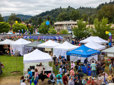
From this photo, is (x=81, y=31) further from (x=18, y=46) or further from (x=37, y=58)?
(x=37, y=58)

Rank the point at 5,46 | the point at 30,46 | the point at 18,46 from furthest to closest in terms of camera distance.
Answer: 1. the point at 5,46
2. the point at 18,46
3. the point at 30,46

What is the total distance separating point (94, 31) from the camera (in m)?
27.6

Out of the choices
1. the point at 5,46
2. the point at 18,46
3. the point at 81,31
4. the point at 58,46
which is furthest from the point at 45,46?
the point at 81,31

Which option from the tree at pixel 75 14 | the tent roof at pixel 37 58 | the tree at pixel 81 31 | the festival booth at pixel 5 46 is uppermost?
the tree at pixel 75 14

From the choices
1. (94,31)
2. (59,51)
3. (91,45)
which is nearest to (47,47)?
(59,51)

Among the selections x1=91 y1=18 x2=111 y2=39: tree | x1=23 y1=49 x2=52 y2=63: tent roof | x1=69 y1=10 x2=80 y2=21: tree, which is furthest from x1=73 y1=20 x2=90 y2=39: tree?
x1=69 y1=10 x2=80 y2=21: tree

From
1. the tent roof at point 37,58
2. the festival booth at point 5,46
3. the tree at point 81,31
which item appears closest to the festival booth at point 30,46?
the festival booth at point 5,46

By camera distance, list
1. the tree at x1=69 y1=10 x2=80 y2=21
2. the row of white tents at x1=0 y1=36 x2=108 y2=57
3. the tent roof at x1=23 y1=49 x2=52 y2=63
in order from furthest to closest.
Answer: the tree at x1=69 y1=10 x2=80 y2=21, the row of white tents at x1=0 y1=36 x2=108 y2=57, the tent roof at x1=23 y1=49 x2=52 y2=63

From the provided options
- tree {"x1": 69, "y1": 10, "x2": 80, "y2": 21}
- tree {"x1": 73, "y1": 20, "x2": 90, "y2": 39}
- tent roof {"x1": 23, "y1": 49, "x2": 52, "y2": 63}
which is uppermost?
tree {"x1": 69, "y1": 10, "x2": 80, "y2": 21}

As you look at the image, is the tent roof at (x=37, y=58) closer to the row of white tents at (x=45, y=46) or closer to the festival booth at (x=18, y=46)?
the row of white tents at (x=45, y=46)

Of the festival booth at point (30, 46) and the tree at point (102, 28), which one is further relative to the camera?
the tree at point (102, 28)

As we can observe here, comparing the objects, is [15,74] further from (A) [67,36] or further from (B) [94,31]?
(A) [67,36]

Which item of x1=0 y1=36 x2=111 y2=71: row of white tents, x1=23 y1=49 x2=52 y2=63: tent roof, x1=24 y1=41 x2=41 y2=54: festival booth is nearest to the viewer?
x1=23 y1=49 x2=52 y2=63: tent roof

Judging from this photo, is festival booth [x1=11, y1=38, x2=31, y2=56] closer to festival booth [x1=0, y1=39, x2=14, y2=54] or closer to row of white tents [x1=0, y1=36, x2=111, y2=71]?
row of white tents [x1=0, y1=36, x2=111, y2=71]
